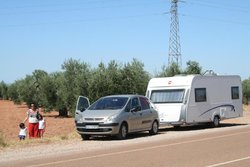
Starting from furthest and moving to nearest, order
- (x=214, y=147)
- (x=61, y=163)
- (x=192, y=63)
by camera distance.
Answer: (x=192, y=63) → (x=214, y=147) → (x=61, y=163)

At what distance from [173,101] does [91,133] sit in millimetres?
6969

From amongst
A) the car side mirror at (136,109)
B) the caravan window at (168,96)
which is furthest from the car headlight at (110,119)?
the caravan window at (168,96)

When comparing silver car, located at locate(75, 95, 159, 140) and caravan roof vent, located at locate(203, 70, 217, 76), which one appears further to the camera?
caravan roof vent, located at locate(203, 70, 217, 76)

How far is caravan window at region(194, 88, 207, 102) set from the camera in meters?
26.2

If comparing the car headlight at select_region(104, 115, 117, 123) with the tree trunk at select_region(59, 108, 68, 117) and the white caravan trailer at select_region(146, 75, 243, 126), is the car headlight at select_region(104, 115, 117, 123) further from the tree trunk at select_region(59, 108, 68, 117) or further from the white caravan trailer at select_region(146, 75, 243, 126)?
the tree trunk at select_region(59, 108, 68, 117)

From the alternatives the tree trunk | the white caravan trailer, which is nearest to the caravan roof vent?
the white caravan trailer

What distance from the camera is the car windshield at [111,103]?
67.9 feet

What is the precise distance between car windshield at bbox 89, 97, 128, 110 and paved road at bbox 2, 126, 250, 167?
140 inches

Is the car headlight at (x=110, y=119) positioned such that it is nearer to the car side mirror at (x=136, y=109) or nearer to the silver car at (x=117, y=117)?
the silver car at (x=117, y=117)

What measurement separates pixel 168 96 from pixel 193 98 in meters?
1.29

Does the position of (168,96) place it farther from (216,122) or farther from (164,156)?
(164,156)

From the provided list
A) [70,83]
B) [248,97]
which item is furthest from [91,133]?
[248,97]

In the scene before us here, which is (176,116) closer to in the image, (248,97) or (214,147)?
(214,147)

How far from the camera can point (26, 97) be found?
79062mm
